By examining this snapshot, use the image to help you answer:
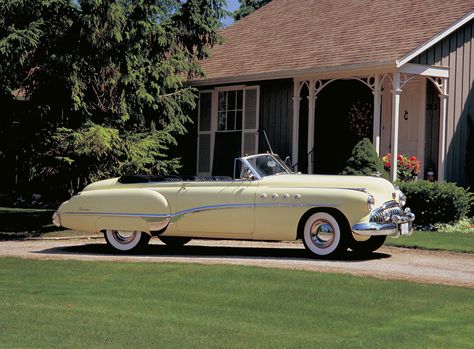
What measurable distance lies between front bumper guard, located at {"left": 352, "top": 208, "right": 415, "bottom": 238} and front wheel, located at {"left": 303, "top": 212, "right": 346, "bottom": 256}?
356 millimetres

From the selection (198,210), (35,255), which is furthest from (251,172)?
(35,255)

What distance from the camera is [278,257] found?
12516 millimetres

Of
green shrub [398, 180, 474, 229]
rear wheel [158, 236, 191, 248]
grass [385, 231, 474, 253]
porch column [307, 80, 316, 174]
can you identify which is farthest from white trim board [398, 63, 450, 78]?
rear wheel [158, 236, 191, 248]

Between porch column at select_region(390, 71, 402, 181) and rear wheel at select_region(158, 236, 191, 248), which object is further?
porch column at select_region(390, 71, 402, 181)

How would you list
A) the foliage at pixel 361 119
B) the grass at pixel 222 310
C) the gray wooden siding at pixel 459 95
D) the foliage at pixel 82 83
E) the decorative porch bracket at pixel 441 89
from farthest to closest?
1. the foliage at pixel 361 119
2. the gray wooden siding at pixel 459 95
3. the decorative porch bracket at pixel 441 89
4. the foliage at pixel 82 83
5. the grass at pixel 222 310

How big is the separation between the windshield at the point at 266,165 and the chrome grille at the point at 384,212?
1821mm

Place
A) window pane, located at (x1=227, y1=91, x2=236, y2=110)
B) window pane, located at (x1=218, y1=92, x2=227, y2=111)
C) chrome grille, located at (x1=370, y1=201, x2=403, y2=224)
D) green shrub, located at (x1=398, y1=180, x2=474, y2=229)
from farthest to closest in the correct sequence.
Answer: window pane, located at (x1=218, y1=92, x2=227, y2=111) < window pane, located at (x1=227, y1=91, x2=236, y2=110) < green shrub, located at (x1=398, y1=180, x2=474, y2=229) < chrome grille, located at (x1=370, y1=201, x2=403, y2=224)

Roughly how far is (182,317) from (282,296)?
1468mm

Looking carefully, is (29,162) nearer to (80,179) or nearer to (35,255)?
(80,179)

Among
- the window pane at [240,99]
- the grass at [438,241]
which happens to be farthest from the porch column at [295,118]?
the grass at [438,241]

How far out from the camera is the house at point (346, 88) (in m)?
19.5

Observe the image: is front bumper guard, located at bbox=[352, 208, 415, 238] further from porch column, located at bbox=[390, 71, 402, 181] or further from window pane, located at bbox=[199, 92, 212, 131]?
window pane, located at bbox=[199, 92, 212, 131]

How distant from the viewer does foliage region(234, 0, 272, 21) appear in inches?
1825

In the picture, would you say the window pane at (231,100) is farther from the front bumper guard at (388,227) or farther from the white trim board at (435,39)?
the front bumper guard at (388,227)
